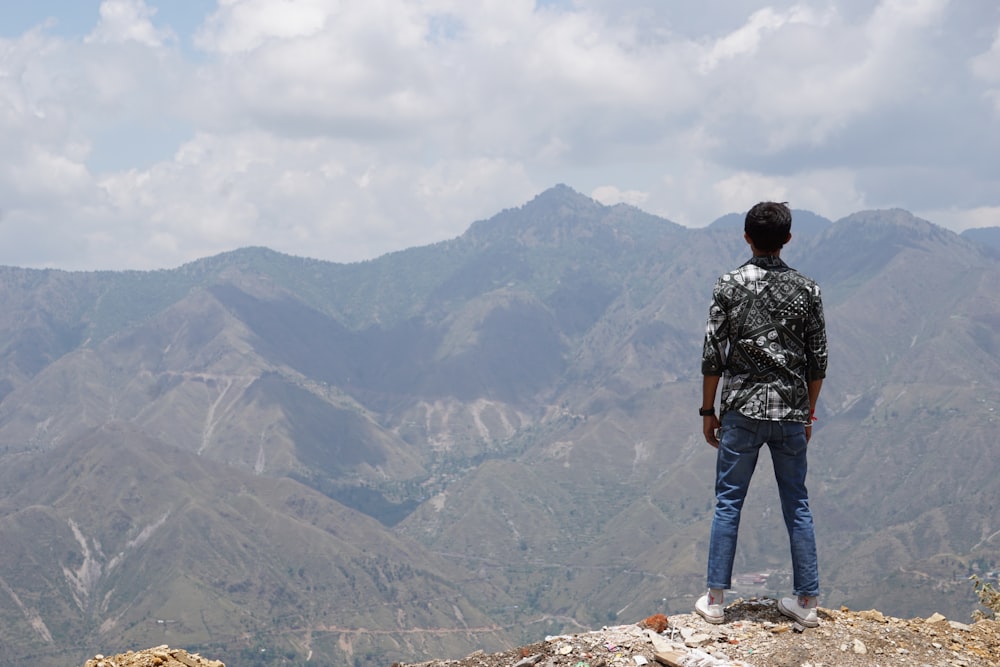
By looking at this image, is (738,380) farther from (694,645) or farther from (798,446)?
(694,645)

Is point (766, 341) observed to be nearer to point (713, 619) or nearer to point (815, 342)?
point (815, 342)

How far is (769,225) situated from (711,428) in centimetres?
221

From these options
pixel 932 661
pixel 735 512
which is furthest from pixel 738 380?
pixel 932 661

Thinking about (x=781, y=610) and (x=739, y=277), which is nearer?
(x=739, y=277)

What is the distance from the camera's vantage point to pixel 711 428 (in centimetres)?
1049

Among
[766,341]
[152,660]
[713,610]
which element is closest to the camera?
[152,660]

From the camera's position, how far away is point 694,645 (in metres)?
10.2

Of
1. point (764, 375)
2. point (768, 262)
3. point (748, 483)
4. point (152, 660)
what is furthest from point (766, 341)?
point (152, 660)

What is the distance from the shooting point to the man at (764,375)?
10023mm

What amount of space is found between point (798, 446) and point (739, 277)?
73.6 inches

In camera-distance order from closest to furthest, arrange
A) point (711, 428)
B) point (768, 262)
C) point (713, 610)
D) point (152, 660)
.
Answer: point (152, 660) < point (768, 262) < point (711, 428) < point (713, 610)

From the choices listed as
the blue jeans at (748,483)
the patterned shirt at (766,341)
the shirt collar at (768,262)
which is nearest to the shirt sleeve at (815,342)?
the patterned shirt at (766,341)

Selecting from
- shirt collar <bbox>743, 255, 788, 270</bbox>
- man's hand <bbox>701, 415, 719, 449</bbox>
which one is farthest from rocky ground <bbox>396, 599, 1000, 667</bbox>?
shirt collar <bbox>743, 255, 788, 270</bbox>

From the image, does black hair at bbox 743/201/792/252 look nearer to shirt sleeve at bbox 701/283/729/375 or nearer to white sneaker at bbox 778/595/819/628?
shirt sleeve at bbox 701/283/729/375
